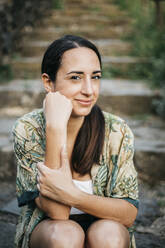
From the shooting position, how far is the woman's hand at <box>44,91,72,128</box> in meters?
1.68

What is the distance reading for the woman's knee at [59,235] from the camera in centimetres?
159

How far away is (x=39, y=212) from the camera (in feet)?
5.80

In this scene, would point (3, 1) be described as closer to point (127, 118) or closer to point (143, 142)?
point (127, 118)

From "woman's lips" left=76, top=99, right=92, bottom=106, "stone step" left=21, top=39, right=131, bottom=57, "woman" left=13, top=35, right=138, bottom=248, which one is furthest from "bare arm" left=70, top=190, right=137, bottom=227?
"stone step" left=21, top=39, right=131, bottom=57

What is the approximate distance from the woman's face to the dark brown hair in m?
0.04

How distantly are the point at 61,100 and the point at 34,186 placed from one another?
0.48 metres

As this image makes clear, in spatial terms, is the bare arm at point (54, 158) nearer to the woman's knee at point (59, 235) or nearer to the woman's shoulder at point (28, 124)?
the woman's knee at point (59, 235)

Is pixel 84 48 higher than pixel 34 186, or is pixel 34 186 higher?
pixel 84 48

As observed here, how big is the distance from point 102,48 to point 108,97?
1856 millimetres

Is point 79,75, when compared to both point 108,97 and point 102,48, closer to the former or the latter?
point 108,97

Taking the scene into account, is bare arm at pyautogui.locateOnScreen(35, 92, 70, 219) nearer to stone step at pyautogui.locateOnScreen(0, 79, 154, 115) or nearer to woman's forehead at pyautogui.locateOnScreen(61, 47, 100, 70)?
woman's forehead at pyautogui.locateOnScreen(61, 47, 100, 70)

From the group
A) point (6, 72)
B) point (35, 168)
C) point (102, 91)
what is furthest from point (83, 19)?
point (35, 168)

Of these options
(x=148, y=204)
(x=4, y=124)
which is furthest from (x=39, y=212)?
(x=4, y=124)

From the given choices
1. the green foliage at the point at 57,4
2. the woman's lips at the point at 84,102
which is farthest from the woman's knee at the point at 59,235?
the green foliage at the point at 57,4
